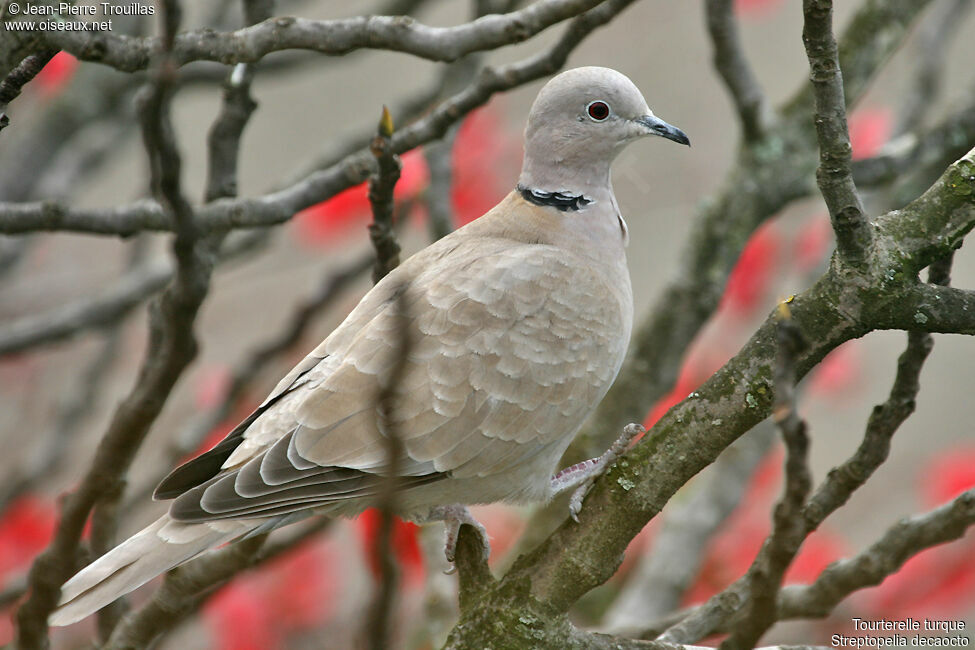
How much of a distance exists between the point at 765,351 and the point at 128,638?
66.5 inches

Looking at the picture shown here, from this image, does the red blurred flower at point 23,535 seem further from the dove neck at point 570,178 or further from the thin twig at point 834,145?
the thin twig at point 834,145

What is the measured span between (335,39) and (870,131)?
151 inches

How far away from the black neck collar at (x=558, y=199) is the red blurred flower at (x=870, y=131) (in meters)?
2.60

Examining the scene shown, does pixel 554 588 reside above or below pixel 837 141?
below

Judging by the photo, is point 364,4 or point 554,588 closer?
point 554,588

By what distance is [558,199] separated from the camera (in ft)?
11.1

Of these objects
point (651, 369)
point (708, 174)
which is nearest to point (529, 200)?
point (651, 369)

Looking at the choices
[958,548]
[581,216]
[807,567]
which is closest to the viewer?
[581,216]

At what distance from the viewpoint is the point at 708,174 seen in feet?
21.9

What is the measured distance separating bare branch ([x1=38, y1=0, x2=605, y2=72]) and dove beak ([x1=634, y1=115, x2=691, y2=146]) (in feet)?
2.74

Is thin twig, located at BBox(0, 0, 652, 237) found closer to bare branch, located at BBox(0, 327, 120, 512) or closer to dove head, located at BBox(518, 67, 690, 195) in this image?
dove head, located at BBox(518, 67, 690, 195)

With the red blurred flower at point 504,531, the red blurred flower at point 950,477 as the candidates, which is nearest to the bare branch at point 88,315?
the red blurred flower at point 504,531

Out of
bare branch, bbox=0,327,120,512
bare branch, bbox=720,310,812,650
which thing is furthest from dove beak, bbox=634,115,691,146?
bare branch, bbox=0,327,120,512

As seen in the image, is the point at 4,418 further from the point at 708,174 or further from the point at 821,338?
the point at 821,338
